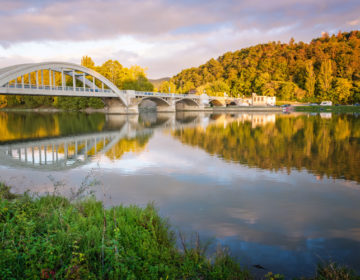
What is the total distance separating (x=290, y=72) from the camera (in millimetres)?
105188

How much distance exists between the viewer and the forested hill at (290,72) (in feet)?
279

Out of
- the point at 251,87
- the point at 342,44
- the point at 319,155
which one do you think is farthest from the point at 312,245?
the point at 342,44

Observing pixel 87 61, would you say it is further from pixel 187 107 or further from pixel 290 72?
pixel 290 72

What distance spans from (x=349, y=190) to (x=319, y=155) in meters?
5.83

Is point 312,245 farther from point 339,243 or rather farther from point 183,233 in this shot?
point 183,233

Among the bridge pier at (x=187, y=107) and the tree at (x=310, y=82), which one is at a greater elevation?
the tree at (x=310, y=82)

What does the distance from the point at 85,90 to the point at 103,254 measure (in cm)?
4661

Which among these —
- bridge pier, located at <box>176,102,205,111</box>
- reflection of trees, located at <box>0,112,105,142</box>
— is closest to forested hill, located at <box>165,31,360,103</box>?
bridge pier, located at <box>176,102,205,111</box>

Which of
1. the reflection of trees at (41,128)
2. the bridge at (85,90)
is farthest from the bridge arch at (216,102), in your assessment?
the reflection of trees at (41,128)

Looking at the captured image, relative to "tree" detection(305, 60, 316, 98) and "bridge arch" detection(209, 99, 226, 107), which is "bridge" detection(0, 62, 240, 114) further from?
"tree" detection(305, 60, 316, 98)

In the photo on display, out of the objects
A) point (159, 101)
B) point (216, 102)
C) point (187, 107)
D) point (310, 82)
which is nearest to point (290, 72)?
point (310, 82)

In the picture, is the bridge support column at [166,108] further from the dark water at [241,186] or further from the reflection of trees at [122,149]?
the dark water at [241,186]

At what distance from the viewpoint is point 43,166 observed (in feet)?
40.2

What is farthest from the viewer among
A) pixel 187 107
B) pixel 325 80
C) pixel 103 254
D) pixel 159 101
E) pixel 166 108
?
pixel 325 80
